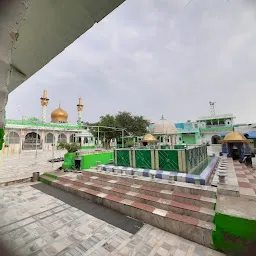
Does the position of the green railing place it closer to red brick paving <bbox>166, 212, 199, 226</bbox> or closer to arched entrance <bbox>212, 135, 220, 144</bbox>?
red brick paving <bbox>166, 212, 199, 226</bbox>

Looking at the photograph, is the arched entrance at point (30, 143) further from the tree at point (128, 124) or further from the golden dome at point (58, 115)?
the tree at point (128, 124)

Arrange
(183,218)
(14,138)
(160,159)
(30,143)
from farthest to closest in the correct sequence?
(30,143) → (14,138) → (160,159) → (183,218)

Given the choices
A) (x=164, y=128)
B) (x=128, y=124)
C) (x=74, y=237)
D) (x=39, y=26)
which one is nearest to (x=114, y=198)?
(x=74, y=237)

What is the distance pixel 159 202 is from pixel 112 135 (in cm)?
1839

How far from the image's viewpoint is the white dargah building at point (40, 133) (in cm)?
2166

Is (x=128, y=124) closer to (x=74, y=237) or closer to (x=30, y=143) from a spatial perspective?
(x=30, y=143)

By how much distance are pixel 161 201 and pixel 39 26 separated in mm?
4743

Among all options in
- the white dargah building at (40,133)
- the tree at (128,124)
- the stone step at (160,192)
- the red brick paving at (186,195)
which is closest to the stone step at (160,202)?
the stone step at (160,192)

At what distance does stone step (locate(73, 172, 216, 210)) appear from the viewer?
3908 millimetres

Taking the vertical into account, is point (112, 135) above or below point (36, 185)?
above

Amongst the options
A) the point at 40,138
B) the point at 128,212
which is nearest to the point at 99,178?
the point at 128,212

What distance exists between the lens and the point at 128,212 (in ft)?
14.4

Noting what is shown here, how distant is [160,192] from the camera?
4.63m

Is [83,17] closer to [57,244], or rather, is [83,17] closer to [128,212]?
[57,244]
